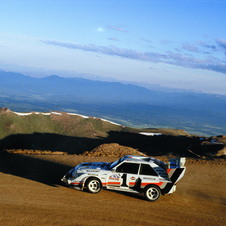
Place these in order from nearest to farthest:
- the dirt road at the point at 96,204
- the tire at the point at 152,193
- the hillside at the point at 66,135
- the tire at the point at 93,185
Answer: the dirt road at the point at 96,204
the tire at the point at 152,193
the tire at the point at 93,185
the hillside at the point at 66,135

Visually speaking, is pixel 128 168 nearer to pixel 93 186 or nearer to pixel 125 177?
pixel 125 177

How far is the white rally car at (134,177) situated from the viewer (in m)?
10.2

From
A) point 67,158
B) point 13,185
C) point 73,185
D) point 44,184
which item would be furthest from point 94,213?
point 67,158

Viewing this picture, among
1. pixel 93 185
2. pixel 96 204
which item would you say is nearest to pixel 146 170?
pixel 93 185

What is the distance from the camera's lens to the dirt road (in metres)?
8.66

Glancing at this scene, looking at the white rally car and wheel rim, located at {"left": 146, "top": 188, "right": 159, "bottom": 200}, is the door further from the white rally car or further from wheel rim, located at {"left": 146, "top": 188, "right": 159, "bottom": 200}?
wheel rim, located at {"left": 146, "top": 188, "right": 159, "bottom": 200}

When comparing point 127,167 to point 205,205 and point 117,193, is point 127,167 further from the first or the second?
point 205,205

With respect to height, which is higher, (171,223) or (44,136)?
(171,223)

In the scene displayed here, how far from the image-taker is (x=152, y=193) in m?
10.4

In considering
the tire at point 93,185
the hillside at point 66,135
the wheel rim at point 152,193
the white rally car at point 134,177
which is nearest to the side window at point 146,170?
the white rally car at point 134,177

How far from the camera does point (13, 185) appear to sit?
37.6 ft

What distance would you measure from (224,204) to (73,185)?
7227 millimetres

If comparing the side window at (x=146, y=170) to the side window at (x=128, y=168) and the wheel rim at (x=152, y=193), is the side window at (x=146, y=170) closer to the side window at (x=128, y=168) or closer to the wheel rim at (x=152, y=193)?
the side window at (x=128, y=168)

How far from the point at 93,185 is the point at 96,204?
3.63 feet
